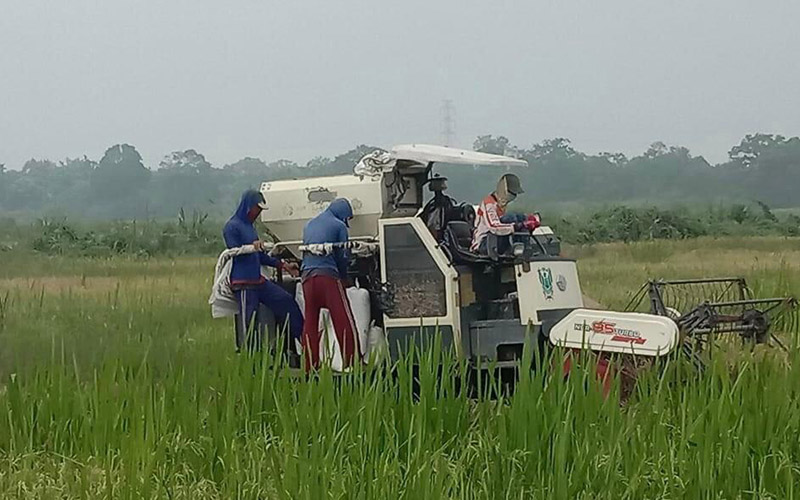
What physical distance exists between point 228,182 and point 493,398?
4220 cm

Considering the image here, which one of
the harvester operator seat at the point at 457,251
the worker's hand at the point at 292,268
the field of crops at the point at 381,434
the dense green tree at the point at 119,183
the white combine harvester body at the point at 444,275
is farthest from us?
the dense green tree at the point at 119,183

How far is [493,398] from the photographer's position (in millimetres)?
6238

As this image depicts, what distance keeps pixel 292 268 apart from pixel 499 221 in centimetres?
171

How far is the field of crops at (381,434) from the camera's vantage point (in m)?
4.79

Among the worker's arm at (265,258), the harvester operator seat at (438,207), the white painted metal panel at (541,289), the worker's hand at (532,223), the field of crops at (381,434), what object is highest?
the harvester operator seat at (438,207)

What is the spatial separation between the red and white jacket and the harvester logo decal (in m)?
0.33

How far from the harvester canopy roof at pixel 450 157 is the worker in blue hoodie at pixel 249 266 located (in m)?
1.07

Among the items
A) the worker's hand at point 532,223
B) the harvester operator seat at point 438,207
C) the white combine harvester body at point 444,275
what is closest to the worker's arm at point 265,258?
the white combine harvester body at point 444,275

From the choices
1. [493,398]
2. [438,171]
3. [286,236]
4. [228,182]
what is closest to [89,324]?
[286,236]

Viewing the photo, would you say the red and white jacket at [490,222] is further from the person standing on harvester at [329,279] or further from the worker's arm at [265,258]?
the worker's arm at [265,258]

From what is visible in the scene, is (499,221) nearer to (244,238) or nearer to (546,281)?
(546,281)

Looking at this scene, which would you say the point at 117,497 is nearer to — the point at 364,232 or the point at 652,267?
the point at 364,232

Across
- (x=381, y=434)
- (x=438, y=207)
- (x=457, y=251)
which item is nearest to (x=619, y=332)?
(x=457, y=251)

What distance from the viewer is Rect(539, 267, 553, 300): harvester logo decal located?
24.8 ft
